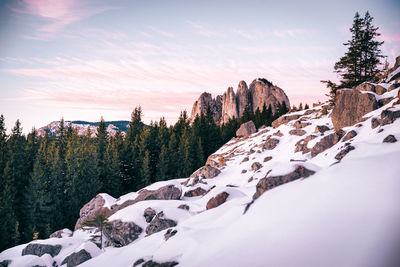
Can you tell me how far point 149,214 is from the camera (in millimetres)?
15180

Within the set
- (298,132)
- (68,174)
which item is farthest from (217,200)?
(68,174)

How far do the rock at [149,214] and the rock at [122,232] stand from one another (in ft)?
2.84

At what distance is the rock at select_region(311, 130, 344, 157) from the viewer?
70.9 feet

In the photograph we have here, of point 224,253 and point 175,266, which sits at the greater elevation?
point 224,253

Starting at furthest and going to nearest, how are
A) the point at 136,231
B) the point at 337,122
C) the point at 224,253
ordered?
1. the point at 337,122
2. the point at 136,231
3. the point at 224,253

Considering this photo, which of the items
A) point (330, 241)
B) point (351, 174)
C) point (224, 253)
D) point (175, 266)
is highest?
point (351, 174)

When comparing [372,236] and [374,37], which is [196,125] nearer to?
[374,37]

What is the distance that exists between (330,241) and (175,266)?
13.0 ft

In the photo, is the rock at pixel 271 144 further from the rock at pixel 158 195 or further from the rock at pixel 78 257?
the rock at pixel 78 257

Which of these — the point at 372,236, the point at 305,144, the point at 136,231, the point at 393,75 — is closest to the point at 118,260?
the point at 136,231

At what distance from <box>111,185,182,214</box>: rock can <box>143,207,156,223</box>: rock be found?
6481 millimetres

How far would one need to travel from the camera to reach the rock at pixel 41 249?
15898mm

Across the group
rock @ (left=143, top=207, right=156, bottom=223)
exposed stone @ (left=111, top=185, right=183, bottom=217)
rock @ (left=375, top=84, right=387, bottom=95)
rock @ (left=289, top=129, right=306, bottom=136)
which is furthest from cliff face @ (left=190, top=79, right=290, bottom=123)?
rock @ (left=143, top=207, right=156, bottom=223)

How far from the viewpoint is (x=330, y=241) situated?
427 cm
